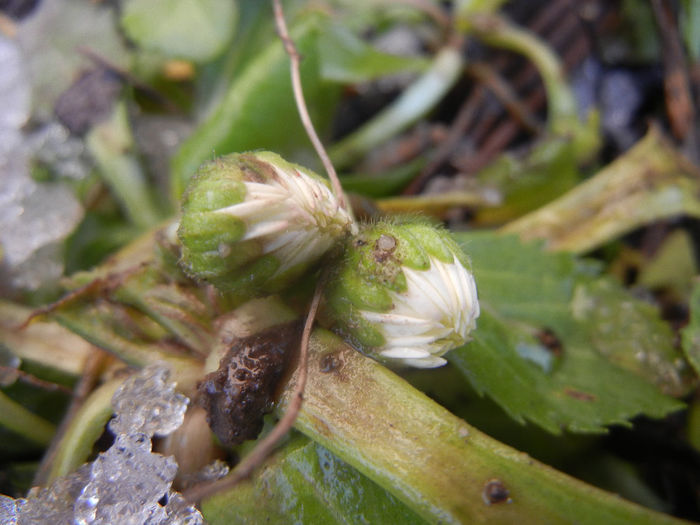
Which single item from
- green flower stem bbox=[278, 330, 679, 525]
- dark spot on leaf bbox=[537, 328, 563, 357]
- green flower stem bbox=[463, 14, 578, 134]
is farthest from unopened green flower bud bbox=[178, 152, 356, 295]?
green flower stem bbox=[463, 14, 578, 134]

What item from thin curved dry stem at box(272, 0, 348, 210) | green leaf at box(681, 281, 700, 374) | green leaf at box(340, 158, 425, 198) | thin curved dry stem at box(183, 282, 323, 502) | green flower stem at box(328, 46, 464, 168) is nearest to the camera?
thin curved dry stem at box(183, 282, 323, 502)

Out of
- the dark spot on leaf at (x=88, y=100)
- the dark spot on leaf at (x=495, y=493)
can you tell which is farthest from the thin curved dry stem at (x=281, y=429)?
the dark spot on leaf at (x=88, y=100)

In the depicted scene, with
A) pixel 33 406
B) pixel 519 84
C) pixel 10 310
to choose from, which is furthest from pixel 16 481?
pixel 519 84

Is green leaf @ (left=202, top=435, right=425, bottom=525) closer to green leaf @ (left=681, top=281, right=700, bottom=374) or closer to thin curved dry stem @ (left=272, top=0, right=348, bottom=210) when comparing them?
thin curved dry stem @ (left=272, top=0, right=348, bottom=210)

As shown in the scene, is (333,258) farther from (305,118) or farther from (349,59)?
(349,59)

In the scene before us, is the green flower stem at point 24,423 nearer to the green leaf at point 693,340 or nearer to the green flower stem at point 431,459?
the green flower stem at point 431,459

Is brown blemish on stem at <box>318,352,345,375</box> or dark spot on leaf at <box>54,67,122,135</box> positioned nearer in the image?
brown blemish on stem at <box>318,352,345,375</box>

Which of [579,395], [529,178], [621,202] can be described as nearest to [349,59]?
[529,178]
